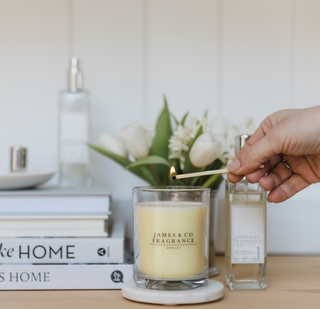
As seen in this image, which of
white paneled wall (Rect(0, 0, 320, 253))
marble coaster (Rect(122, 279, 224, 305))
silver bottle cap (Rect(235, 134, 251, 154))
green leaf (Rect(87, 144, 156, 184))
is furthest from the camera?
white paneled wall (Rect(0, 0, 320, 253))

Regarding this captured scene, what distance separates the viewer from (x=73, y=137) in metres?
0.86

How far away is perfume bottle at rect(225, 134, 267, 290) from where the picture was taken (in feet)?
2.09

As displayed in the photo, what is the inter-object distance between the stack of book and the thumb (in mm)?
232

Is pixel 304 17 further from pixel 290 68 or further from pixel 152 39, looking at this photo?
pixel 152 39

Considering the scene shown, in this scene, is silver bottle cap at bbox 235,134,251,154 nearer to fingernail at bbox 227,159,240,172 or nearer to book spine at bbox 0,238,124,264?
fingernail at bbox 227,159,240,172

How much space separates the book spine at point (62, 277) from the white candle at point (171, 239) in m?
0.07

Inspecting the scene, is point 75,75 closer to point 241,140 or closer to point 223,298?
point 241,140

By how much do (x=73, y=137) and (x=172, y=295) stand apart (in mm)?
445

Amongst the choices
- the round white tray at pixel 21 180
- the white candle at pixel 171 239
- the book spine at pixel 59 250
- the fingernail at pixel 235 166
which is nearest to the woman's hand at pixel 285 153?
the fingernail at pixel 235 166

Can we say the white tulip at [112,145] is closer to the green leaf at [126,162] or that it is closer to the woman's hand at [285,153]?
the green leaf at [126,162]

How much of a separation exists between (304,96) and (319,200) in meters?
0.26

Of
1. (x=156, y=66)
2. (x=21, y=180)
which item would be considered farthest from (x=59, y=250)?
(x=156, y=66)

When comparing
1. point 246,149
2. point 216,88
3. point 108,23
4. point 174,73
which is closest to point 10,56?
point 108,23

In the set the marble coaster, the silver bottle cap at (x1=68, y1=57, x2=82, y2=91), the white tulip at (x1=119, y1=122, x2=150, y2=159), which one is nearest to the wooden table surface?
the marble coaster
